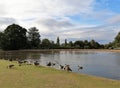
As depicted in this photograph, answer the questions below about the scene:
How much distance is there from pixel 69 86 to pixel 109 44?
361ft

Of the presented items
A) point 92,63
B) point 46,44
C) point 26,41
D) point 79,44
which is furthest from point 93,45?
A: point 92,63

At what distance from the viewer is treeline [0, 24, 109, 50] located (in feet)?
350

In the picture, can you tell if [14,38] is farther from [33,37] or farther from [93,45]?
[93,45]

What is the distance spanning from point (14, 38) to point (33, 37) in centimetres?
1895

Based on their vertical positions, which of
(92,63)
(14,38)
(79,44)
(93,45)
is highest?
(14,38)

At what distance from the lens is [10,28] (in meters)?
113

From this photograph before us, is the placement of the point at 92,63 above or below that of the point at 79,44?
below

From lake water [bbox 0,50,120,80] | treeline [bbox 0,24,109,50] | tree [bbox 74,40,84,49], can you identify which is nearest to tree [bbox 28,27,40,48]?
treeline [bbox 0,24,109,50]

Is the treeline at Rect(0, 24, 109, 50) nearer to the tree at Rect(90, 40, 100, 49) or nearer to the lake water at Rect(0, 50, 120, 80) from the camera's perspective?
the tree at Rect(90, 40, 100, 49)

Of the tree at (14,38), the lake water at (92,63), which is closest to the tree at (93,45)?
the tree at (14,38)

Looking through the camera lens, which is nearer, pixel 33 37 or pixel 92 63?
pixel 92 63

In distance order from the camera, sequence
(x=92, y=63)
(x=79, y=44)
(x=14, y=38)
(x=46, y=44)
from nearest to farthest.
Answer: (x=92, y=63) → (x=14, y=38) → (x=46, y=44) → (x=79, y=44)

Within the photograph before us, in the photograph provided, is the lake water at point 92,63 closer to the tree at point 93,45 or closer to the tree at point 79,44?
the tree at point 93,45

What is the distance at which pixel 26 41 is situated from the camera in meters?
116
